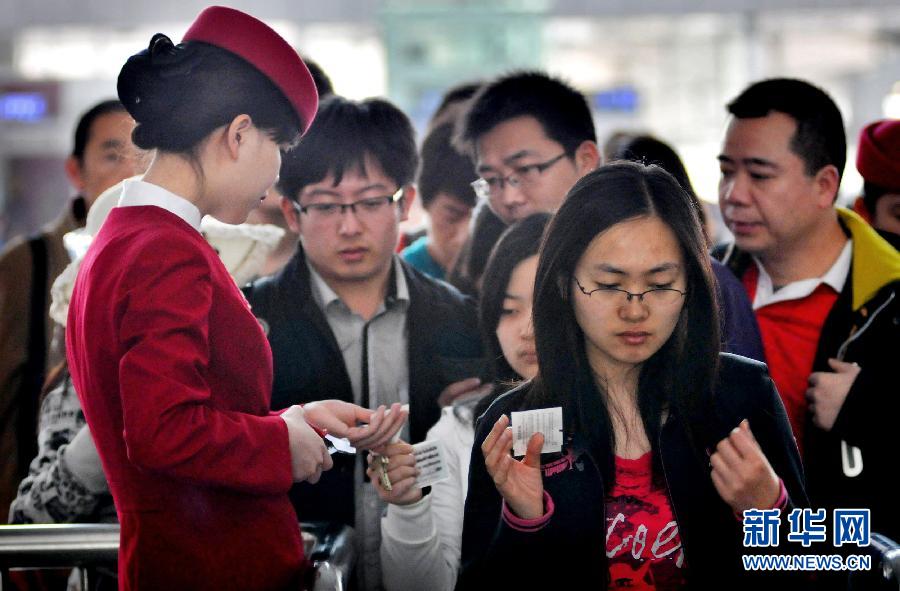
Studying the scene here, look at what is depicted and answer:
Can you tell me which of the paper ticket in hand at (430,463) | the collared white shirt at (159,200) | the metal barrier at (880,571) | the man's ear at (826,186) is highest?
the man's ear at (826,186)

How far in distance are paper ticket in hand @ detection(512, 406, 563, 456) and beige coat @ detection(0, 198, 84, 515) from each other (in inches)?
58.8

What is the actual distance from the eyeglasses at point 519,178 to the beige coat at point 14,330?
115 cm

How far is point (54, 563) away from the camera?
169cm

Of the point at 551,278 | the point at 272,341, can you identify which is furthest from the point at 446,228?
the point at 551,278

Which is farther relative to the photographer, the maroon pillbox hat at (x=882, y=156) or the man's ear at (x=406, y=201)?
the maroon pillbox hat at (x=882, y=156)

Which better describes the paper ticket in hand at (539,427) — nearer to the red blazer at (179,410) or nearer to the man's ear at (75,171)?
the red blazer at (179,410)

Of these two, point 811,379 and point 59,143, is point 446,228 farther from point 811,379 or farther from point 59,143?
point 59,143

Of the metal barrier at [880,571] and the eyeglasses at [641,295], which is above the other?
the eyeglasses at [641,295]

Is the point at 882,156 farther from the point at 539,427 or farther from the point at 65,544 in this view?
the point at 65,544

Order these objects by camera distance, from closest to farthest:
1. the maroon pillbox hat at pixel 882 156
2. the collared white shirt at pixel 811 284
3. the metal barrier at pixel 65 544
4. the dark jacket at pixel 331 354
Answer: the metal barrier at pixel 65 544 < the dark jacket at pixel 331 354 < the collared white shirt at pixel 811 284 < the maroon pillbox hat at pixel 882 156

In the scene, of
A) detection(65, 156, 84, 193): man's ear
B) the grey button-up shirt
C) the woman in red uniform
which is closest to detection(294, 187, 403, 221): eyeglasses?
the grey button-up shirt

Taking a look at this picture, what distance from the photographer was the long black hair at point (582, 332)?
149 centimetres

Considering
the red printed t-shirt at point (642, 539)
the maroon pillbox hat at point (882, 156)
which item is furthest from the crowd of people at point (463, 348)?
the maroon pillbox hat at point (882, 156)

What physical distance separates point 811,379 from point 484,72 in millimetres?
3392
